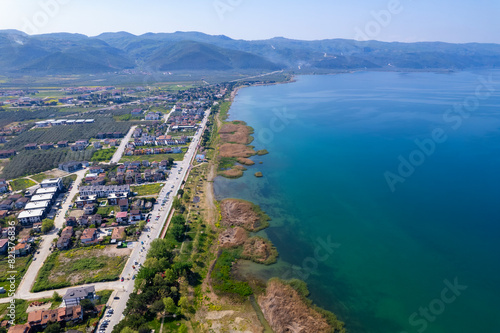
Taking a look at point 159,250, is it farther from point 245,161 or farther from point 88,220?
point 245,161

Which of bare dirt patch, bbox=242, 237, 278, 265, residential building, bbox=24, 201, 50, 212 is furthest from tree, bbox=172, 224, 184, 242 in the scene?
residential building, bbox=24, 201, 50, 212

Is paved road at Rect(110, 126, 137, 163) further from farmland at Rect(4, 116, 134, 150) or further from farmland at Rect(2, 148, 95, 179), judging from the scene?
farmland at Rect(2, 148, 95, 179)

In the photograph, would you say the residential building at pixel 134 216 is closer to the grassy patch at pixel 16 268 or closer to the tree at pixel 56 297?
the grassy patch at pixel 16 268

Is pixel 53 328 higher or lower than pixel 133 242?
higher

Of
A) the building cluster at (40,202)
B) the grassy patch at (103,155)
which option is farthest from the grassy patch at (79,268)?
the grassy patch at (103,155)

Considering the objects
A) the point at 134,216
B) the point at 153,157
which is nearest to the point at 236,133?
the point at 153,157

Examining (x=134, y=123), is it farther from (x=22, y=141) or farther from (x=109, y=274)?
(x=109, y=274)
